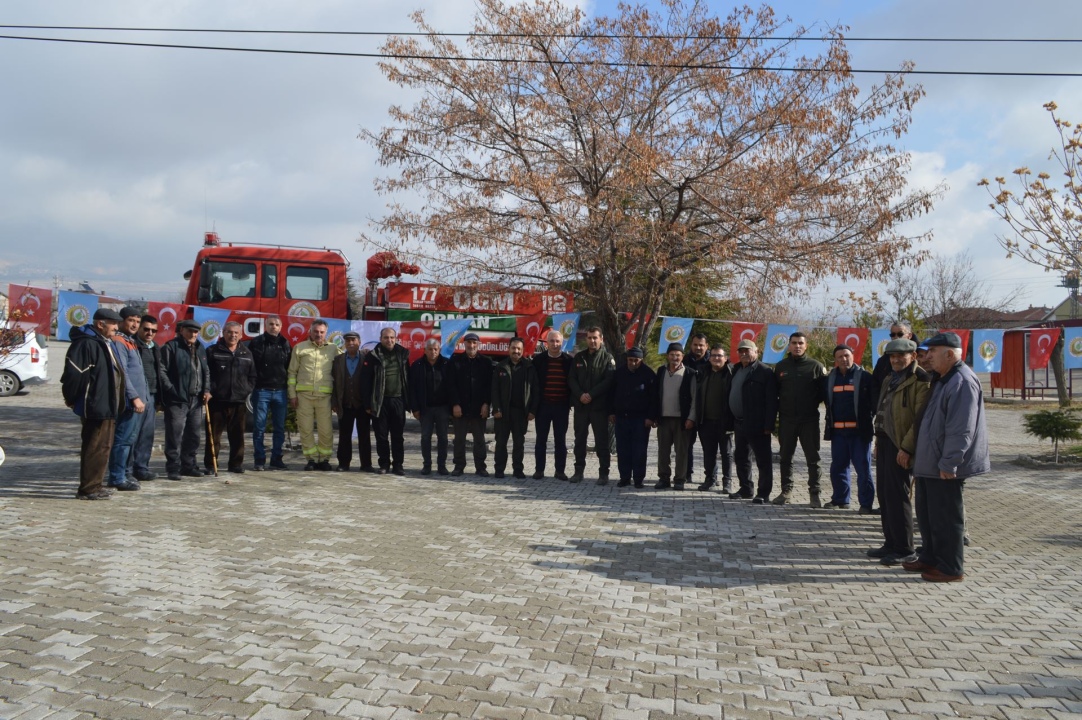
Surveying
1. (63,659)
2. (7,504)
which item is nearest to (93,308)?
(7,504)

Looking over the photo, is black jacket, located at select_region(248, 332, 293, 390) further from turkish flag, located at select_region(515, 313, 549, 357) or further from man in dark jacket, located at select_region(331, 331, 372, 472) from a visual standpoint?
turkish flag, located at select_region(515, 313, 549, 357)

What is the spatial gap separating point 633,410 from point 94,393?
6.07 metres

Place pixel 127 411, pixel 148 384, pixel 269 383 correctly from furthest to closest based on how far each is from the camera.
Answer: pixel 269 383
pixel 148 384
pixel 127 411

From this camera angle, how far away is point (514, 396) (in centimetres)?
1096

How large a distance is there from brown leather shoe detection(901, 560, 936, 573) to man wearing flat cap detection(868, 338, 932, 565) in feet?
0.34

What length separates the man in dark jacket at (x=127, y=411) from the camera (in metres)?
8.48

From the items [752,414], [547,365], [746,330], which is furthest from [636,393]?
[746,330]

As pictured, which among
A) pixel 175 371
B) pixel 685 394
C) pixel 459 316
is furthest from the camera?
pixel 459 316

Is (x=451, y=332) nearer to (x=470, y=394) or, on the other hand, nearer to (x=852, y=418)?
(x=470, y=394)

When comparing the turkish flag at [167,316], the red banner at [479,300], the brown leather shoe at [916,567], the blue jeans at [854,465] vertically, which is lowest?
the brown leather shoe at [916,567]

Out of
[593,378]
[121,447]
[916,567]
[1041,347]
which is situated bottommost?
[916,567]

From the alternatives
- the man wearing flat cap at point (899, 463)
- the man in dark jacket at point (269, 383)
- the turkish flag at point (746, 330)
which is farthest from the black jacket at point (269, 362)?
the man wearing flat cap at point (899, 463)

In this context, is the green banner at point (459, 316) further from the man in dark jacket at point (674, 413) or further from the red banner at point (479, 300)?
the man in dark jacket at point (674, 413)

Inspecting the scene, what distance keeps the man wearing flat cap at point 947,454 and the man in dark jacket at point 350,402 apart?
692 cm
